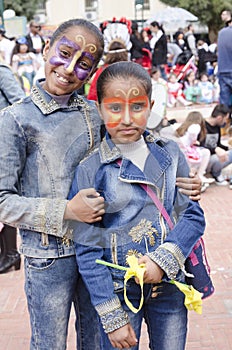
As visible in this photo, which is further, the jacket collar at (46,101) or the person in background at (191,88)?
the person in background at (191,88)

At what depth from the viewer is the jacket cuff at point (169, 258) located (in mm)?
1696

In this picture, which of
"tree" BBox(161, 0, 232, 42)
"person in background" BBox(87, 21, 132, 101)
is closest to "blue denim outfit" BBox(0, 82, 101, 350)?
"person in background" BBox(87, 21, 132, 101)

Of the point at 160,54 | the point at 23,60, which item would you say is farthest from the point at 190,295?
the point at 160,54

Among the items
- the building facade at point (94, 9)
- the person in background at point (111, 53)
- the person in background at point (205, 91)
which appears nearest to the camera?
→ the person in background at point (111, 53)

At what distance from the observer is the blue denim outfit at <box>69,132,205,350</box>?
67.1 inches

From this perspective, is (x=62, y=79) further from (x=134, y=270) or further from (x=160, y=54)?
(x=160, y=54)

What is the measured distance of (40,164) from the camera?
175 centimetres

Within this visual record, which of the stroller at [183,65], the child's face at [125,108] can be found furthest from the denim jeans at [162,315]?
the stroller at [183,65]

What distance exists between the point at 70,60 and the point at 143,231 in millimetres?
637

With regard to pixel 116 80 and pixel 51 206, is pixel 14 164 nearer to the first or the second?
pixel 51 206

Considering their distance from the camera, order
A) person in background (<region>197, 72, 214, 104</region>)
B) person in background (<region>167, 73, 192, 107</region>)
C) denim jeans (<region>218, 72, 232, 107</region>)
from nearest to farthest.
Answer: denim jeans (<region>218, 72, 232, 107</region>), person in background (<region>167, 73, 192, 107</region>), person in background (<region>197, 72, 214, 104</region>)

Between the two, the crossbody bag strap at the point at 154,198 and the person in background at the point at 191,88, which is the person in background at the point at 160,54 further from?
the crossbody bag strap at the point at 154,198

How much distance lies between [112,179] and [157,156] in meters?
0.18

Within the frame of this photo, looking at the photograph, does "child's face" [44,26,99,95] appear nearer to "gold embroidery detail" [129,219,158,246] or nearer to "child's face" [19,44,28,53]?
"gold embroidery detail" [129,219,158,246]
